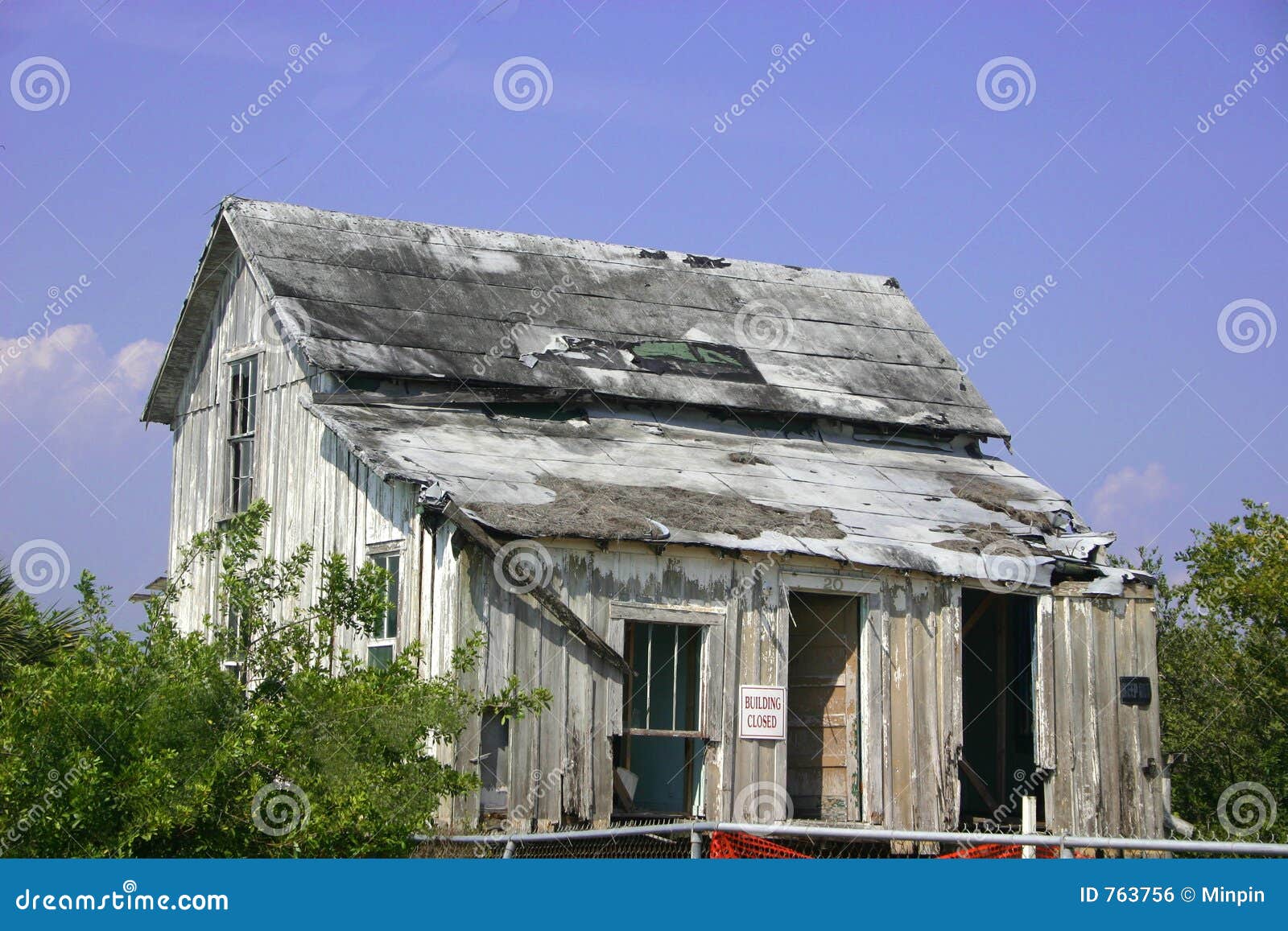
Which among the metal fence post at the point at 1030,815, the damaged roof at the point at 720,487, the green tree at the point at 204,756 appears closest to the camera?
the green tree at the point at 204,756

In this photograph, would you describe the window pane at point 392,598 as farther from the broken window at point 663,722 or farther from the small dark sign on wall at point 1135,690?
the small dark sign on wall at point 1135,690

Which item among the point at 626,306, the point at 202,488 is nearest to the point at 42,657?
the point at 202,488

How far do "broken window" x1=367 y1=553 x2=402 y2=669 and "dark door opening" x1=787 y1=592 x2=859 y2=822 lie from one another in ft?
12.6

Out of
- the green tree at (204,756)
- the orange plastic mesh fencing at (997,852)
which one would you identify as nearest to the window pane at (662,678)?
the orange plastic mesh fencing at (997,852)

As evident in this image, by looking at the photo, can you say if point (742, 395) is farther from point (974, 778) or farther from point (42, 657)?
point (42, 657)

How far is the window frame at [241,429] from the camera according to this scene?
1872 cm

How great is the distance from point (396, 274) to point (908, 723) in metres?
7.78

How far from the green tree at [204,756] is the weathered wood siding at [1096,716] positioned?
7672 mm

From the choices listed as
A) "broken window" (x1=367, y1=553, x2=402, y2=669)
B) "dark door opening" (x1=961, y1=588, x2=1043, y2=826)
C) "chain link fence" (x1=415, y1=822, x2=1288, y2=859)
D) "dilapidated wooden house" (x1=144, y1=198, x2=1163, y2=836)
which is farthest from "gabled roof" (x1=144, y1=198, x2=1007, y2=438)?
"chain link fence" (x1=415, y1=822, x2=1288, y2=859)

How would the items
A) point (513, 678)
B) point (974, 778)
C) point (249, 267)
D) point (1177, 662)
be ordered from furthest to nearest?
point (1177, 662) → point (249, 267) → point (974, 778) → point (513, 678)

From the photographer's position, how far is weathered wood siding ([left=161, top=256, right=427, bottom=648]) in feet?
51.0

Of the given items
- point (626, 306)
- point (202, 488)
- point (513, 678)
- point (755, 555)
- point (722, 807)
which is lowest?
point (722, 807)

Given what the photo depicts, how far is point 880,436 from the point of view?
19938 millimetres

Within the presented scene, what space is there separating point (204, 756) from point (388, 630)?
5509 mm
